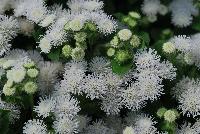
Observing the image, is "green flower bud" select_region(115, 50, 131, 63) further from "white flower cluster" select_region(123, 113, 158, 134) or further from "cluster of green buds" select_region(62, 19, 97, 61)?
"white flower cluster" select_region(123, 113, 158, 134)

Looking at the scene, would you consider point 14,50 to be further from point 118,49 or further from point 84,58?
point 118,49

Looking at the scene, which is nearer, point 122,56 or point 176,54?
point 122,56

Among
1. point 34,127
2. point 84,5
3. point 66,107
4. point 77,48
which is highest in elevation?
point 84,5

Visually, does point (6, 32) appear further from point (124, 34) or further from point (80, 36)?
point (124, 34)

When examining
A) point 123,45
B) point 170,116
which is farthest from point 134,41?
point 170,116

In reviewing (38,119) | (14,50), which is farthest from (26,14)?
(38,119)

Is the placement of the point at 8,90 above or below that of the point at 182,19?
below

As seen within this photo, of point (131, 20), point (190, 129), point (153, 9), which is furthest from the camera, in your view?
point (153, 9)

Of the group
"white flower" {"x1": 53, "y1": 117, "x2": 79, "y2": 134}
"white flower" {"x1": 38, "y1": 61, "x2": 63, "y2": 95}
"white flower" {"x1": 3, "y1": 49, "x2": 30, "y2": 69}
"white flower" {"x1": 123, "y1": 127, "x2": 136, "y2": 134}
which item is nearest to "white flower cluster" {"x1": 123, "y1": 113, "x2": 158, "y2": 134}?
"white flower" {"x1": 123, "y1": 127, "x2": 136, "y2": 134}
